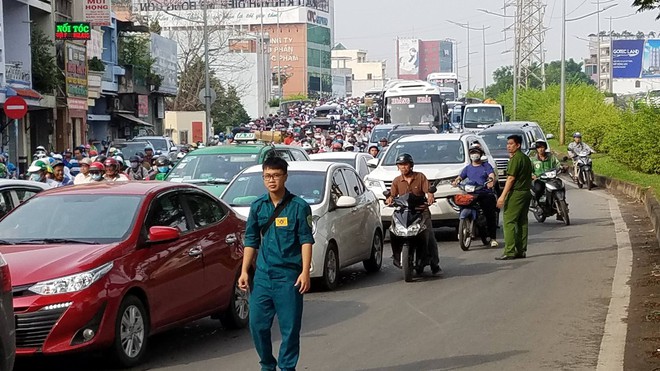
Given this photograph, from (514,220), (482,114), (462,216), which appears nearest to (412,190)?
(514,220)

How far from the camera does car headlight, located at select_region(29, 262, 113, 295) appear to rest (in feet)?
29.2

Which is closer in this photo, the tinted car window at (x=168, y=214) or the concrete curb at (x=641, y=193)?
the tinted car window at (x=168, y=214)

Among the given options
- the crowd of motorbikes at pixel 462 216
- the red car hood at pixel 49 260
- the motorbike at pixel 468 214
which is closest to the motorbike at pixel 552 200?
the crowd of motorbikes at pixel 462 216

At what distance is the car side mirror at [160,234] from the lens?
980 cm

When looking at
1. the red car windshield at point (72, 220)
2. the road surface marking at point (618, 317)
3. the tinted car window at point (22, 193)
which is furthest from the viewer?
the tinted car window at point (22, 193)

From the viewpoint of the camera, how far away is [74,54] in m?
49.7

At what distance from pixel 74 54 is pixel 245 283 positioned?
4314cm

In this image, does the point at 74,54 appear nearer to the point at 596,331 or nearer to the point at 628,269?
the point at 628,269

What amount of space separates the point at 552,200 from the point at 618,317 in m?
10.9

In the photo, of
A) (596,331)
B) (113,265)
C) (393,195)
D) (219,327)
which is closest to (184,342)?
(219,327)

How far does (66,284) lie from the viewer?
8969 millimetres

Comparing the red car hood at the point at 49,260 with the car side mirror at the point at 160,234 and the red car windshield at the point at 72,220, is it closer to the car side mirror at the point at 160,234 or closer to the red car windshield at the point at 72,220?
the red car windshield at the point at 72,220

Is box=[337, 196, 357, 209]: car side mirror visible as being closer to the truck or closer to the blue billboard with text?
the truck

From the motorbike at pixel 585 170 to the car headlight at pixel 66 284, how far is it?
24.4 meters
